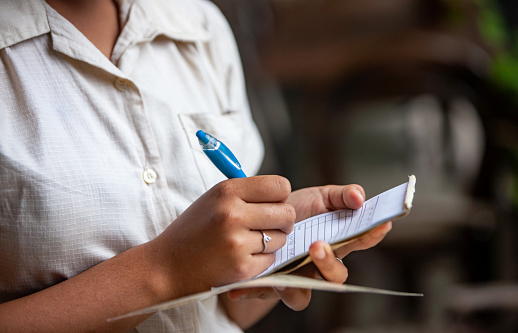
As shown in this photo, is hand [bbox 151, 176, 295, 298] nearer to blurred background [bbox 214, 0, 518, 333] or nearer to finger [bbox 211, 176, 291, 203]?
finger [bbox 211, 176, 291, 203]

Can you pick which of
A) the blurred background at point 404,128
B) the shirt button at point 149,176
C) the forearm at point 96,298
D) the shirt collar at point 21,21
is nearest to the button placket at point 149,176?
the shirt button at point 149,176

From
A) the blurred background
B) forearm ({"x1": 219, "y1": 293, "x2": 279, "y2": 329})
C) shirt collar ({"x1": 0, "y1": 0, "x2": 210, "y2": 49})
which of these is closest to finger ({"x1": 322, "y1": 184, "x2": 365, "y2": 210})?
forearm ({"x1": 219, "y1": 293, "x2": 279, "y2": 329})

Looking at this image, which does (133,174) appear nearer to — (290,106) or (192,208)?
(192,208)

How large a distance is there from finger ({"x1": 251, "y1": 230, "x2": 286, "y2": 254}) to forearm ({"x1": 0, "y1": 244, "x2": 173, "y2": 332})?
11 centimetres

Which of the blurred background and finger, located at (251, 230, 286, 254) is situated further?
the blurred background

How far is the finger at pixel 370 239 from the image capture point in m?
0.52

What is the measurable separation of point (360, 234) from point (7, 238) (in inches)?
15.1

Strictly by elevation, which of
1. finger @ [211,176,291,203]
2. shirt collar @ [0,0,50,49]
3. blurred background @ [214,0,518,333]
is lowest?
blurred background @ [214,0,518,333]

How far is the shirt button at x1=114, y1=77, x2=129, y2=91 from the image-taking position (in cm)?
63

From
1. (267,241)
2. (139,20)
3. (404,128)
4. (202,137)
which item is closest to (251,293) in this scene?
(267,241)

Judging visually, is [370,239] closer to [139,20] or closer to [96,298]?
[96,298]

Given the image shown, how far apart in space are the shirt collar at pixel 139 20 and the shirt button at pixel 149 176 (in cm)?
20

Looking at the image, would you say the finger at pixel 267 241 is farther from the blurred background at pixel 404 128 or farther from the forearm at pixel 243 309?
the blurred background at pixel 404 128

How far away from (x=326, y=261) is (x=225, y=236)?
0.35ft
